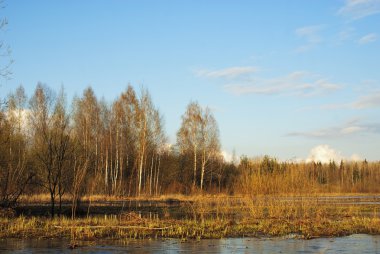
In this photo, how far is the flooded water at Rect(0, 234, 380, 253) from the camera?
1100 cm

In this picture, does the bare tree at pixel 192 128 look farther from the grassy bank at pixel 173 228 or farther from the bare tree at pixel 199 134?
Result: the grassy bank at pixel 173 228

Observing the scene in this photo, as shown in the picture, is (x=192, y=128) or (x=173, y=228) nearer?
(x=173, y=228)

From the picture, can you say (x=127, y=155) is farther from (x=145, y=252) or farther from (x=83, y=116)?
(x=145, y=252)

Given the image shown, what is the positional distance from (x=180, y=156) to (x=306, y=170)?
119ft

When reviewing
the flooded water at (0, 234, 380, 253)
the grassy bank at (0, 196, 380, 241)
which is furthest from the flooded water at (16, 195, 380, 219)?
the flooded water at (0, 234, 380, 253)

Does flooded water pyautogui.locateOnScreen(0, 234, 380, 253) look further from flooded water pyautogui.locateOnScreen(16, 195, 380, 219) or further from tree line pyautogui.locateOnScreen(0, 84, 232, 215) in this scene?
tree line pyautogui.locateOnScreen(0, 84, 232, 215)

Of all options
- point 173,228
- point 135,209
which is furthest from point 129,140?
point 173,228

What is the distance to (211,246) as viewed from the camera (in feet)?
38.9

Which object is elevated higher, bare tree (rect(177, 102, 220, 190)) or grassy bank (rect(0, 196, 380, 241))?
bare tree (rect(177, 102, 220, 190))

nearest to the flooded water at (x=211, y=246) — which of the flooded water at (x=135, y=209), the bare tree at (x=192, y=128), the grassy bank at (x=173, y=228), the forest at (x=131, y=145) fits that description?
the grassy bank at (x=173, y=228)

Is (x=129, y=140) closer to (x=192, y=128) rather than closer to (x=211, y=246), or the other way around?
(x=192, y=128)

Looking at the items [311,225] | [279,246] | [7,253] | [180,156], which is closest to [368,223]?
[311,225]

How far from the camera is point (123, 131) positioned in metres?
51.0

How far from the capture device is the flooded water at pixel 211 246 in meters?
11.0
